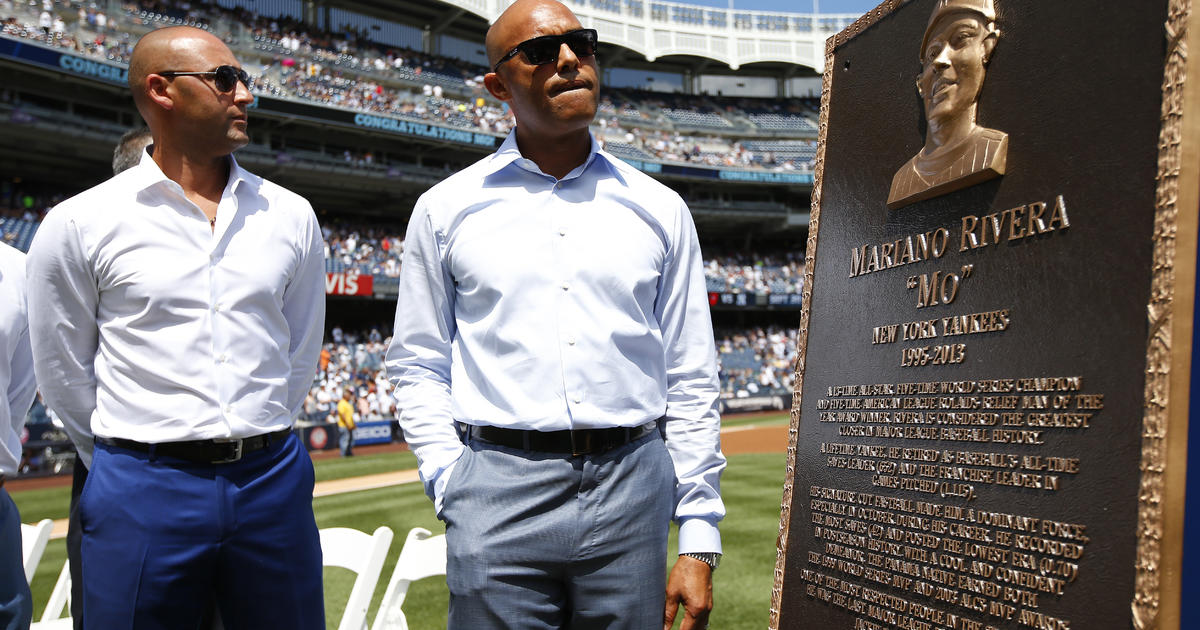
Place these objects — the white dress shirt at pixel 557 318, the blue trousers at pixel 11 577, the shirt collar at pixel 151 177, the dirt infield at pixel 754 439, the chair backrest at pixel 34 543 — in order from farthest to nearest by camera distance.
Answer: the dirt infield at pixel 754 439, the chair backrest at pixel 34 543, the blue trousers at pixel 11 577, the shirt collar at pixel 151 177, the white dress shirt at pixel 557 318

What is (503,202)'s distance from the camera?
2498 millimetres

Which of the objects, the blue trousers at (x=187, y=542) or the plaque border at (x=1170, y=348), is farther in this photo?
the blue trousers at (x=187, y=542)

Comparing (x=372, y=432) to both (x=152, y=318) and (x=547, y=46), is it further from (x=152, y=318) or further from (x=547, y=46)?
(x=547, y=46)

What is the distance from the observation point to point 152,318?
111 inches

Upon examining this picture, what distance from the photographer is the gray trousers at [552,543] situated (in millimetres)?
2219

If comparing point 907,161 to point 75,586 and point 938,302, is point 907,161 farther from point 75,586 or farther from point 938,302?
point 75,586

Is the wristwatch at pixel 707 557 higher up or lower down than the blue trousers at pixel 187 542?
higher up

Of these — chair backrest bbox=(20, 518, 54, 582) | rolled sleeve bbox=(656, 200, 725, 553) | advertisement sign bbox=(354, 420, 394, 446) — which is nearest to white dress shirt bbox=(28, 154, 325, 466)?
rolled sleeve bbox=(656, 200, 725, 553)

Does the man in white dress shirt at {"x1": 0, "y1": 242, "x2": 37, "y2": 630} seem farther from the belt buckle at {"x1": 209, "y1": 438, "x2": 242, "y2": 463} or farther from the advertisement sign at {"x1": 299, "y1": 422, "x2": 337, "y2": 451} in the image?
the advertisement sign at {"x1": 299, "y1": 422, "x2": 337, "y2": 451}

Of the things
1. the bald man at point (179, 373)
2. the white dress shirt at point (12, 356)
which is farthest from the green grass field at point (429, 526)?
the bald man at point (179, 373)

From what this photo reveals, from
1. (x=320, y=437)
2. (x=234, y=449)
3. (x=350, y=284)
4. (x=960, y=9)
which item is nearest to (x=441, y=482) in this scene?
(x=234, y=449)

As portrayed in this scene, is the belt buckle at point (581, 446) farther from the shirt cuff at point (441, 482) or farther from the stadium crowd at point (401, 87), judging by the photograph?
the stadium crowd at point (401, 87)

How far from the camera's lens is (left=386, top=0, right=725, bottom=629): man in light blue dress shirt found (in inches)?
88.2

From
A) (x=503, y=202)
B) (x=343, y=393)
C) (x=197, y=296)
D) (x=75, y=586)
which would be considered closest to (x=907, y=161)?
(x=503, y=202)
